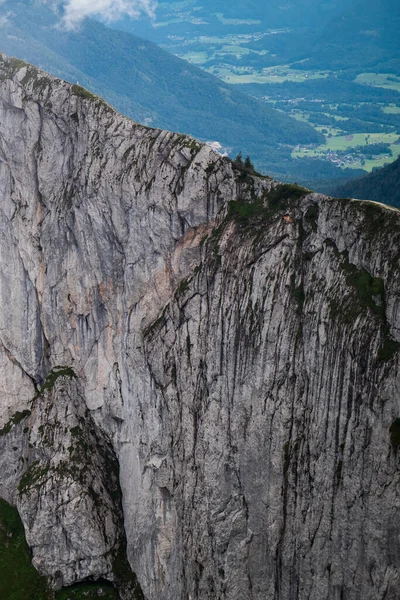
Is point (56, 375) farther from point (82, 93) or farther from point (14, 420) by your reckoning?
point (82, 93)

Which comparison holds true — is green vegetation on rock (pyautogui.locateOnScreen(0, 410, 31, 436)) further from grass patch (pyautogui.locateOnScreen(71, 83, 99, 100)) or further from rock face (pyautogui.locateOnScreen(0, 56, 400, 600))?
grass patch (pyautogui.locateOnScreen(71, 83, 99, 100))

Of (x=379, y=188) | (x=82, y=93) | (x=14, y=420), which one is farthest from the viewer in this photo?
(x=379, y=188)

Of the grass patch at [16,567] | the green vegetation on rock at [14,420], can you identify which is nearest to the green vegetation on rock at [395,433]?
the grass patch at [16,567]

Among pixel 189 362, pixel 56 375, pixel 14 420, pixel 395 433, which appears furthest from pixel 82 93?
pixel 395 433

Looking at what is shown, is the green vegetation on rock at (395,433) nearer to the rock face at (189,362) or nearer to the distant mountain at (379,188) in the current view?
the rock face at (189,362)

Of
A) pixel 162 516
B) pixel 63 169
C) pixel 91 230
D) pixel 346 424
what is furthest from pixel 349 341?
pixel 63 169

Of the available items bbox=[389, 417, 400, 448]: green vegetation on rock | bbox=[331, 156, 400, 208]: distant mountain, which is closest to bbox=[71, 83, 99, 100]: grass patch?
bbox=[389, 417, 400, 448]: green vegetation on rock
